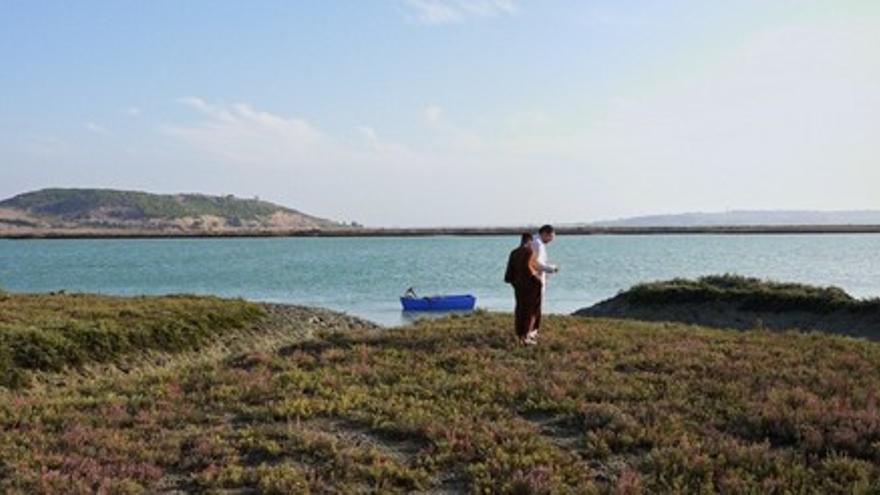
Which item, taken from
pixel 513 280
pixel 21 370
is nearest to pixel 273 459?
pixel 513 280

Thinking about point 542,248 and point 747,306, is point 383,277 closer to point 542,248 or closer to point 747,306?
point 747,306

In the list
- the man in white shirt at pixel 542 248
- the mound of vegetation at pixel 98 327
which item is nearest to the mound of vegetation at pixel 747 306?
the man in white shirt at pixel 542 248

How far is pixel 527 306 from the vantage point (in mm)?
23234

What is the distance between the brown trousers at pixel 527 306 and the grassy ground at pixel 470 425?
127 centimetres

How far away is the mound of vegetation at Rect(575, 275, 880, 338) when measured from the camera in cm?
3769

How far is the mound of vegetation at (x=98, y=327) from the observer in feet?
79.9

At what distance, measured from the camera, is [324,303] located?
65.6 metres

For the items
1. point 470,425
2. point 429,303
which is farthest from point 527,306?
point 429,303

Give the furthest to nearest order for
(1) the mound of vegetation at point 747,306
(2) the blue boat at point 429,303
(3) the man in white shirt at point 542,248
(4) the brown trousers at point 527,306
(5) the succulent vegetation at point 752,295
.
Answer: (2) the blue boat at point 429,303 → (5) the succulent vegetation at point 752,295 → (1) the mound of vegetation at point 747,306 → (4) the brown trousers at point 527,306 → (3) the man in white shirt at point 542,248

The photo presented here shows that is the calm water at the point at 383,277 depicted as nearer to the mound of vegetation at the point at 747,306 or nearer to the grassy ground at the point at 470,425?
the mound of vegetation at the point at 747,306

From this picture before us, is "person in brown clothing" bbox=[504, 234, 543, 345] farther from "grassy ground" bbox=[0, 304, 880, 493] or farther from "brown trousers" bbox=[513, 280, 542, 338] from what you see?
"grassy ground" bbox=[0, 304, 880, 493]

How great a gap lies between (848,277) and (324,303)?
55.2m

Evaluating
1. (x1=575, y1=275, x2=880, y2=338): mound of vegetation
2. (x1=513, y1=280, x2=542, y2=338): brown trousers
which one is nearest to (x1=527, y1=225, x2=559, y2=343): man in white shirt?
(x1=513, y1=280, x2=542, y2=338): brown trousers

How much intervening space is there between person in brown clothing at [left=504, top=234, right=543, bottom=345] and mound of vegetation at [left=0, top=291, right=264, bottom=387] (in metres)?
12.8
